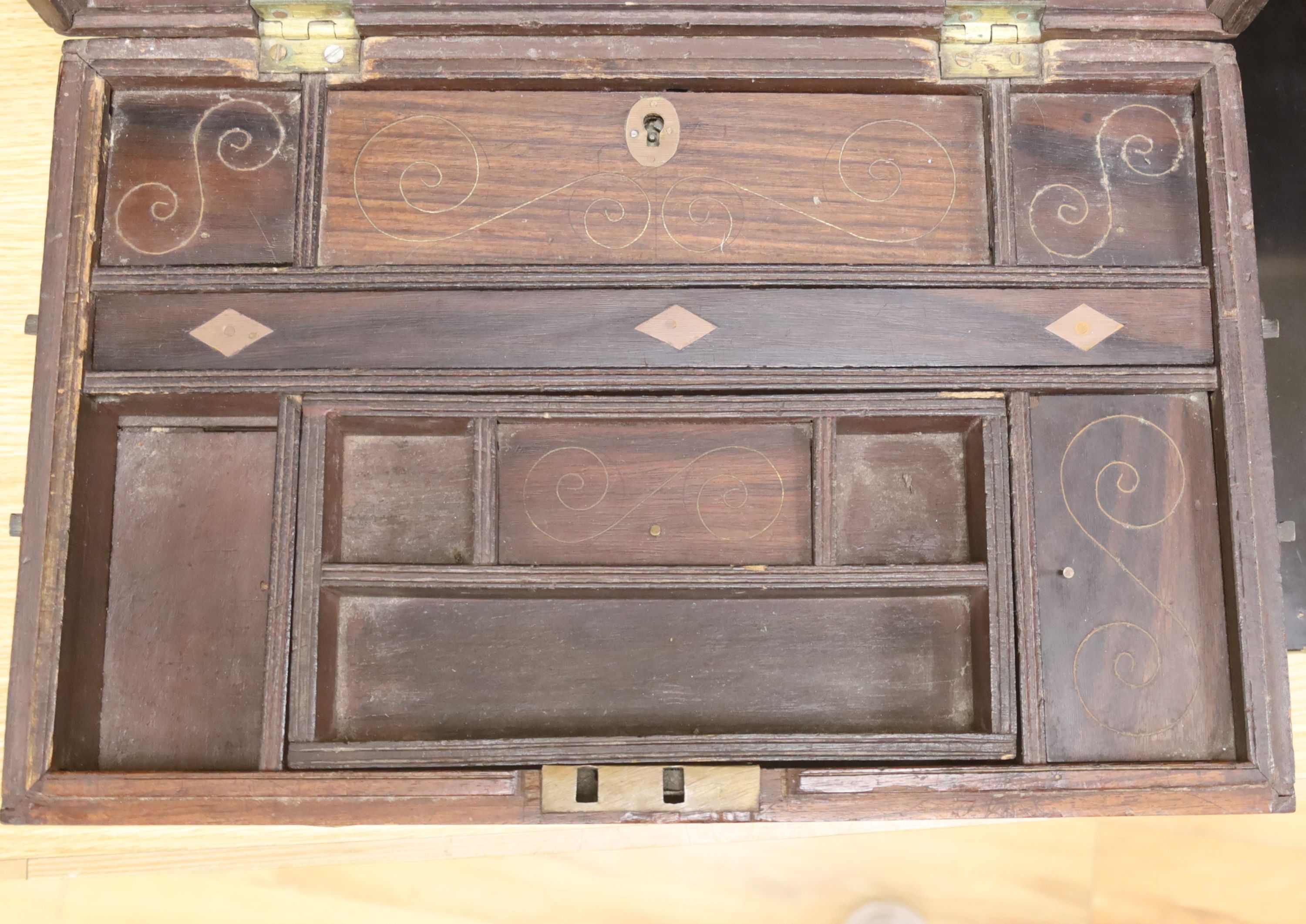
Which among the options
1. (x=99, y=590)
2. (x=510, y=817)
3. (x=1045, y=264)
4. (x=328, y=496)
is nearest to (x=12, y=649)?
(x=99, y=590)

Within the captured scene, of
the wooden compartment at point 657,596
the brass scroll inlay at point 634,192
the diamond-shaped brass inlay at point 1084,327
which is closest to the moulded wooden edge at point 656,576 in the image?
the wooden compartment at point 657,596

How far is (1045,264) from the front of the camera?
1.41 meters

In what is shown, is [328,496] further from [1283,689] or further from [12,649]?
[1283,689]

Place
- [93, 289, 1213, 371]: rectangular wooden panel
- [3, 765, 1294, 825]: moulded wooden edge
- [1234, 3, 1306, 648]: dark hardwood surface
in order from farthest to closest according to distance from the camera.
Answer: [1234, 3, 1306, 648]: dark hardwood surface → [93, 289, 1213, 371]: rectangular wooden panel → [3, 765, 1294, 825]: moulded wooden edge

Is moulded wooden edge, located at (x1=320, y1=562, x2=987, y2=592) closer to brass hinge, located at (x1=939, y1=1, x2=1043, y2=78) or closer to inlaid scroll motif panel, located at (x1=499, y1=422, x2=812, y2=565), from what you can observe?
inlaid scroll motif panel, located at (x1=499, y1=422, x2=812, y2=565)

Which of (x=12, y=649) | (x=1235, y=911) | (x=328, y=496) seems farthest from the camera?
(x=1235, y=911)

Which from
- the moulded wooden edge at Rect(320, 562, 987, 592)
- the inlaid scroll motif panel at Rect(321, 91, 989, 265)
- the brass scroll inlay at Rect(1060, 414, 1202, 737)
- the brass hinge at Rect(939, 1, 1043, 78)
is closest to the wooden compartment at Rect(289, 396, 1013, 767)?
the moulded wooden edge at Rect(320, 562, 987, 592)

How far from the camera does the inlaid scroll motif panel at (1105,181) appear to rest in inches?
56.0

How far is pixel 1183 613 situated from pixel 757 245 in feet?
2.60

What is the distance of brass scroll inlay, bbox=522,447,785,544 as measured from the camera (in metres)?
1.44

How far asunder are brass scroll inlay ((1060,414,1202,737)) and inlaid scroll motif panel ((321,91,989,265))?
13.6 inches

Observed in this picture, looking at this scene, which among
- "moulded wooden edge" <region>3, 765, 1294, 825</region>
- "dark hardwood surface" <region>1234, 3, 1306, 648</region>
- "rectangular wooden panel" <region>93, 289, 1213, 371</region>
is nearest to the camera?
"moulded wooden edge" <region>3, 765, 1294, 825</region>

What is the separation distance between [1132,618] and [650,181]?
93cm

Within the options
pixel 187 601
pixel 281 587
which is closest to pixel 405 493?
pixel 281 587
